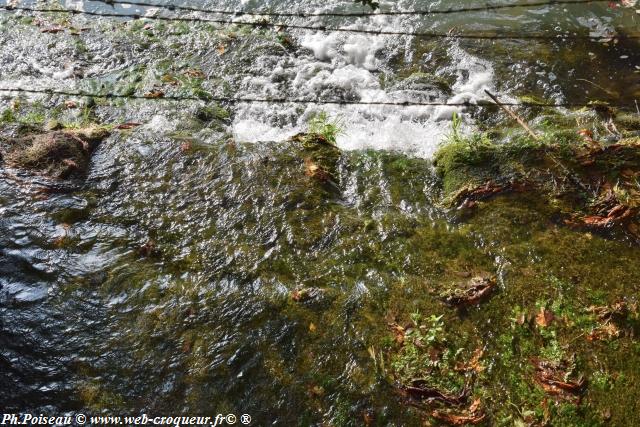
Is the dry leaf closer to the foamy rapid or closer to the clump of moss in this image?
the foamy rapid

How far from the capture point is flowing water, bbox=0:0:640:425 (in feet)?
13.5

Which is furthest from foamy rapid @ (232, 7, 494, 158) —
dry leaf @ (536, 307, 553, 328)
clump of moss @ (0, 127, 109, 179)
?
dry leaf @ (536, 307, 553, 328)

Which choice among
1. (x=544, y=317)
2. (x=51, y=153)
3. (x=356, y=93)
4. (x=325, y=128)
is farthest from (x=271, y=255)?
(x=356, y=93)

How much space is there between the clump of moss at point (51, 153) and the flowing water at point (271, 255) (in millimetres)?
180

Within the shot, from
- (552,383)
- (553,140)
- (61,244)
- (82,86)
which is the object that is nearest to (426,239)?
(552,383)

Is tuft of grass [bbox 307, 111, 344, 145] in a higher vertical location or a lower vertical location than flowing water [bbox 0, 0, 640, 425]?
higher

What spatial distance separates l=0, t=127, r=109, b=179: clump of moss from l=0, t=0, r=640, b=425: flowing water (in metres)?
0.18

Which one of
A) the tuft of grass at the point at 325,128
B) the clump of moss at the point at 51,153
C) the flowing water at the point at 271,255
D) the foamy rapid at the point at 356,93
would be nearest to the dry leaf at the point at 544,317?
the flowing water at the point at 271,255

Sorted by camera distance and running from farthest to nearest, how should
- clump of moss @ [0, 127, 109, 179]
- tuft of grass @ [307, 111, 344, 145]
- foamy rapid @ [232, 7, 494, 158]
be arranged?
foamy rapid @ [232, 7, 494, 158]
tuft of grass @ [307, 111, 344, 145]
clump of moss @ [0, 127, 109, 179]

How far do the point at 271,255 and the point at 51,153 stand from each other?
145 inches

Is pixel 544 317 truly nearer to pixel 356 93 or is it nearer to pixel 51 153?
pixel 356 93

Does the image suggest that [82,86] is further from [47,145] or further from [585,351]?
[585,351]

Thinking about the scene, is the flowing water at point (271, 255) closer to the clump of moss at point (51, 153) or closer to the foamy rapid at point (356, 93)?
the foamy rapid at point (356, 93)

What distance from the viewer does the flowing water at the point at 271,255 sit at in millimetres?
4129
